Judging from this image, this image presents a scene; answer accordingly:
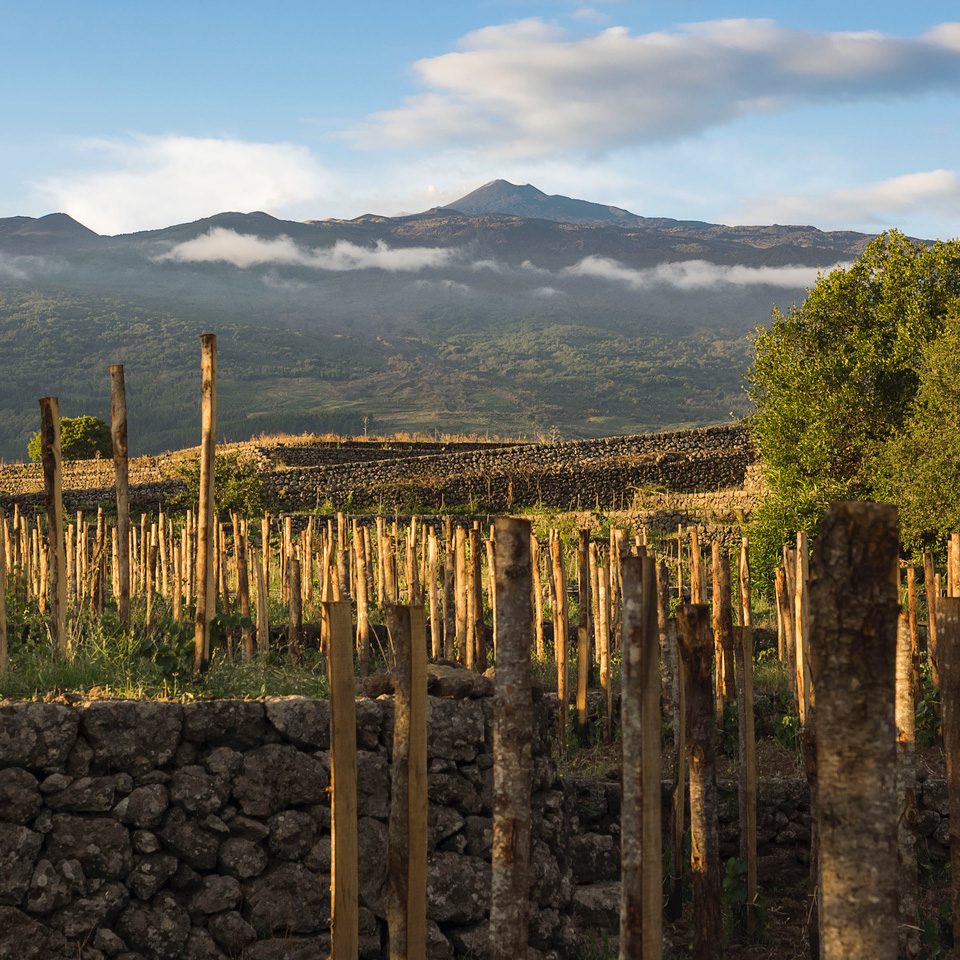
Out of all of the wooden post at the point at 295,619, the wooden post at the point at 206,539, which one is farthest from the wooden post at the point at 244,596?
the wooden post at the point at 206,539

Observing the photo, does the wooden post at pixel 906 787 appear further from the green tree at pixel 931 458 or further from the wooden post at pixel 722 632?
the green tree at pixel 931 458

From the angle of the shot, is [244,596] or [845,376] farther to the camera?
[845,376]

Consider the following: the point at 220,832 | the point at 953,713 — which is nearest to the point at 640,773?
the point at 953,713

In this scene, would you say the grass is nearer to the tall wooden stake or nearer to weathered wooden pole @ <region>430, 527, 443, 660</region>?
weathered wooden pole @ <region>430, 527, 443, 660</region>

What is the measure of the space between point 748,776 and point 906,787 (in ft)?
5.51

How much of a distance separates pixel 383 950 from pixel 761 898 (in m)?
2.87

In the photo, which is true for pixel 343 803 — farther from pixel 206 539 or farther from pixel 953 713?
pixel 206 539

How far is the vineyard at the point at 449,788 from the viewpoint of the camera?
10.0 ft

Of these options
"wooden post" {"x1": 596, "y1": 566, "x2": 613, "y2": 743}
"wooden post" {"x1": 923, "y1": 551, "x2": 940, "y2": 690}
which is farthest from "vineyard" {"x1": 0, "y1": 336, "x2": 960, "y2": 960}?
"wooden post" {"x1": 923, "y1": 551, "x2": 940, "y2": 690}

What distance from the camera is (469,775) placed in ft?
22.4

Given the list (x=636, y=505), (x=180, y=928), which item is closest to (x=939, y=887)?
(x=180, y=928)

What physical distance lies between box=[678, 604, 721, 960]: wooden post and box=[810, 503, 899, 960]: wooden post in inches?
96.5

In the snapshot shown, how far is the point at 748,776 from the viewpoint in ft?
25.4

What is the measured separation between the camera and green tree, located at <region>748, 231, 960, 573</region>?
2570 cm
